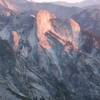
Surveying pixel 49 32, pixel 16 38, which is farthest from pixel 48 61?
pixel 16 38

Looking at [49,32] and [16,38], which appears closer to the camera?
[16,38]

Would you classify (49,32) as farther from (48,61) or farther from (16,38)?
(48,61)

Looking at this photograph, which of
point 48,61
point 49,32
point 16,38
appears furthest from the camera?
point 49,32

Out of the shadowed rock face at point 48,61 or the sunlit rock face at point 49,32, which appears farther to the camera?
the sunlit rock face at point 49,32

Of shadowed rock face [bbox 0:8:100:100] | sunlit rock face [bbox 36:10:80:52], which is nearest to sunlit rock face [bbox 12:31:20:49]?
shadowed rock face [bbox 0:8:100:100]

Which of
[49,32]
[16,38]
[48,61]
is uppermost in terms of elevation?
[49,32]

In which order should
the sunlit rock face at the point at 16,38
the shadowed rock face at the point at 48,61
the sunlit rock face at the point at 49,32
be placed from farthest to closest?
the sunlit rock face at the point at 49,32 < the sunlit rock face at the point at 16,38 < the shadowed rock face at the point at 48,61

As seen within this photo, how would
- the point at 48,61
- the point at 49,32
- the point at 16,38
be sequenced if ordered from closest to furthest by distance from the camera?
the point at 48,61 < the point at 16,38 < the point at 49,32

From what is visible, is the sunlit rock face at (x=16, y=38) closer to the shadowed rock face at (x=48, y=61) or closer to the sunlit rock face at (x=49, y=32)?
the shadowed rock face at (x=48, y=61)

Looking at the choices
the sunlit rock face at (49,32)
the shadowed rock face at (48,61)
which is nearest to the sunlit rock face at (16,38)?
the shadowed rock face at (48,61)
